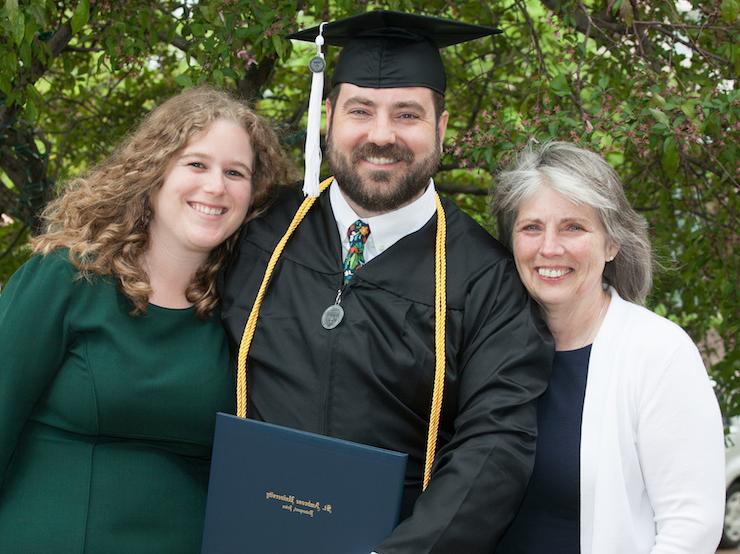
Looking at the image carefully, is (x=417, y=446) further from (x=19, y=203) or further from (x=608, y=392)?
(x=19, y=203)

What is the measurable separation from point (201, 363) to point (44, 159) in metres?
2.04

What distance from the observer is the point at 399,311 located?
3.01 metres

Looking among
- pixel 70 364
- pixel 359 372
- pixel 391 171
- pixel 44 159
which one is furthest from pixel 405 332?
pixel 44 159

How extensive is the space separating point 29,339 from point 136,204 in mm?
541

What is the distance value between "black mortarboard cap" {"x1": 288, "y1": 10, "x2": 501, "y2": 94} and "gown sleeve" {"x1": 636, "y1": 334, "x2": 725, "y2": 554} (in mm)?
1195

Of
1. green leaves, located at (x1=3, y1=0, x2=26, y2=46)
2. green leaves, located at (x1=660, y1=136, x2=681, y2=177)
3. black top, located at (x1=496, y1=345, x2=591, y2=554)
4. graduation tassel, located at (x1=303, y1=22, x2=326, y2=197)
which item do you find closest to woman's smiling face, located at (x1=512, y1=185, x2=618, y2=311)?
black top, located at (x1=496, y1=345, x2=591, y2=554)

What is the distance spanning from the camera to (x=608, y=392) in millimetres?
2816

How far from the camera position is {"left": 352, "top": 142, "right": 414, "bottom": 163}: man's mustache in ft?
10.4

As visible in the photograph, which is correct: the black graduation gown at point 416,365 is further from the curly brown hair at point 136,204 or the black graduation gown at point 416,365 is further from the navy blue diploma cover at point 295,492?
the curly brown hair at point 136,204

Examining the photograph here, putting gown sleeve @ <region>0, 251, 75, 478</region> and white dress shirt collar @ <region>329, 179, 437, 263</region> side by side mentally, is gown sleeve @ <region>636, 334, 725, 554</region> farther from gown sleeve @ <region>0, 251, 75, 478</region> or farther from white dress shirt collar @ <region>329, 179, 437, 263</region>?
gown sleeve @ <region>0, 251, 75, 478</region>

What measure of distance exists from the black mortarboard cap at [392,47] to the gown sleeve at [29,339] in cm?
110

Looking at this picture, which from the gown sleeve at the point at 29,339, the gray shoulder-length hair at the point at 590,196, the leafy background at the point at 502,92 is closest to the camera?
the gown sleeve at the point at 29,339

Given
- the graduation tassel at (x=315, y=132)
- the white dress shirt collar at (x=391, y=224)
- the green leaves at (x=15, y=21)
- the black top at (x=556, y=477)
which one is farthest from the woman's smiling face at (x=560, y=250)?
the green leaves at (x=15, y=21)

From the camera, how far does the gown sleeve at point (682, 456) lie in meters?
2.71
